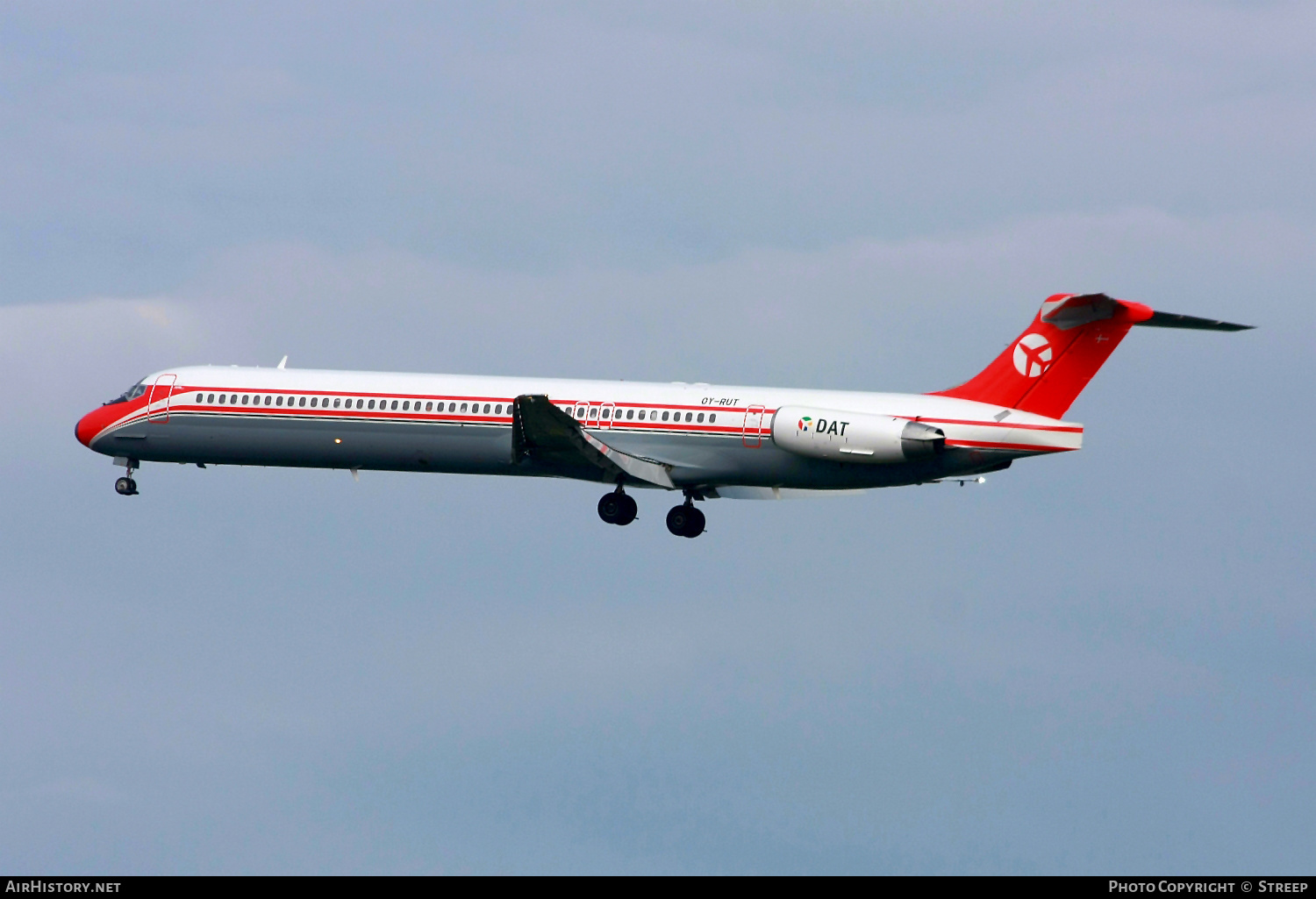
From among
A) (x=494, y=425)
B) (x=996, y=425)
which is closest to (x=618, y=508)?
(x=494, y=425)

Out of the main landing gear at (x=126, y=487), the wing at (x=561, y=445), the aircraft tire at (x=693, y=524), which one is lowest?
the aircraft tire at (x=693, y=524)

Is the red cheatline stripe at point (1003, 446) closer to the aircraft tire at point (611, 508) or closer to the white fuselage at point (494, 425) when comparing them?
the white fuselage at point (494, 425)

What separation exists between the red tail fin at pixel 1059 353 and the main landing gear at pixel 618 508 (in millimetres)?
8325

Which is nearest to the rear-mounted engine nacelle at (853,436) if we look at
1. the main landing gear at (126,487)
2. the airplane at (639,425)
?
the airplane at (639,425)

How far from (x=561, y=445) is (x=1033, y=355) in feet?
32.5

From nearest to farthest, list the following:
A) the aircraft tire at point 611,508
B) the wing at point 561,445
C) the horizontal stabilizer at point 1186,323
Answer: the horizontal stabilizer at point 1186,323 → the wing at point 561,445 → the aircraft tire at point 611,508

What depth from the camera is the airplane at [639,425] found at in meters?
37.2

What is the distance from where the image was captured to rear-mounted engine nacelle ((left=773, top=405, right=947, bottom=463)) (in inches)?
1463

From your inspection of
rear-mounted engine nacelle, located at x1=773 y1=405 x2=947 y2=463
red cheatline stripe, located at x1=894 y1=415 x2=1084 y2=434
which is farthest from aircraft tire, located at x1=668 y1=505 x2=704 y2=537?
red cheatline stripe, located at x1=894 y1=415 x2=1084 y2=434

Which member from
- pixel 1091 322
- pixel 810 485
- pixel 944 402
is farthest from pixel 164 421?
pixel 1091 322

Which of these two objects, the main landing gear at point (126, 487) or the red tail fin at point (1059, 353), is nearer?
the red tail fin at point (1059, 353)

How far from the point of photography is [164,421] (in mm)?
44062

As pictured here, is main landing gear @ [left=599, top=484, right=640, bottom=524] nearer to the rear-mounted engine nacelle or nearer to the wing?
the wing
